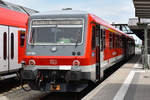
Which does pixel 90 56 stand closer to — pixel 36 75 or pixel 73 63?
pixel 73 63

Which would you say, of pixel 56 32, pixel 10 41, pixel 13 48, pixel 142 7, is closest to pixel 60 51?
pixel 56 32

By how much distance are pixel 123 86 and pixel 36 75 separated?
329 centimetres

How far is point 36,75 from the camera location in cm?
833

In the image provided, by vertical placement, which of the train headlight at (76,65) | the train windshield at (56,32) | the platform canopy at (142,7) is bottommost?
the train headlight at (76,65)

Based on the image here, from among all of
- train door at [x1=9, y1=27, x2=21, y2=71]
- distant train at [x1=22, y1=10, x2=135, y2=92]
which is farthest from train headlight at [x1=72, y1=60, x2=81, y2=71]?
train door at [x1=9, y1=27, x2=21, y2=71]

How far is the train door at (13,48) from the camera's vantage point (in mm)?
10695

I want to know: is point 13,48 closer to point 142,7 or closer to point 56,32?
point 56,32

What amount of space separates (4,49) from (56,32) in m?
2.56

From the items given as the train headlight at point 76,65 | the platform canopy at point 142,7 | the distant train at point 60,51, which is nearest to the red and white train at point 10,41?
the distant train at point 60,51

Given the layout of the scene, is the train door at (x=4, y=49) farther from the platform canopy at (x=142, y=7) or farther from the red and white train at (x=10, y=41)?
the platform canopy at (x=142, y=7)

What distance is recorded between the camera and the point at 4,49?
10.3m

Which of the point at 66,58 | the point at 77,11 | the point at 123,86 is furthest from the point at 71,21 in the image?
the point at 123,86

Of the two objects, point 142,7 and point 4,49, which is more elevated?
point 142,7

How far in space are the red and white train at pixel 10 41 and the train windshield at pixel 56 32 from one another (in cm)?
176
